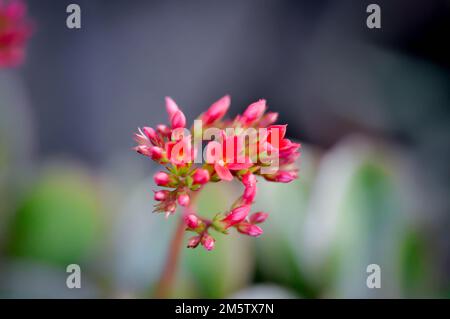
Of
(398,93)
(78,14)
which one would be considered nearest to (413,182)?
(398,93)

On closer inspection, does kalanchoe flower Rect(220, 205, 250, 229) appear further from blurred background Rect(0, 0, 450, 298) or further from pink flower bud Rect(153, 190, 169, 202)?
blurred background Rect(0, 0, 450, 298)

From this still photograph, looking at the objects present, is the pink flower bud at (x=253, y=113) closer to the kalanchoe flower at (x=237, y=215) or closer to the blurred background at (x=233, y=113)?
the kalanchoe flower at (x=237, y=215)

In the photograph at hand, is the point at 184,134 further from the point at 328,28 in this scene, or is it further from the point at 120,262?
the point at 328,28

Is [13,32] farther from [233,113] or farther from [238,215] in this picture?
[238,215]

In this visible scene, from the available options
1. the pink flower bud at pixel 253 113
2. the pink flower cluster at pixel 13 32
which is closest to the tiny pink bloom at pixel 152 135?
the pink flower bud at pixel 253 113

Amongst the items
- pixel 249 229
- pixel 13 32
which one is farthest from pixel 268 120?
pixel 13 32

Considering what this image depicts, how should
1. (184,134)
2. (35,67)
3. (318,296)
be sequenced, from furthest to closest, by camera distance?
(35,67) → (318,296) → (184,134)
